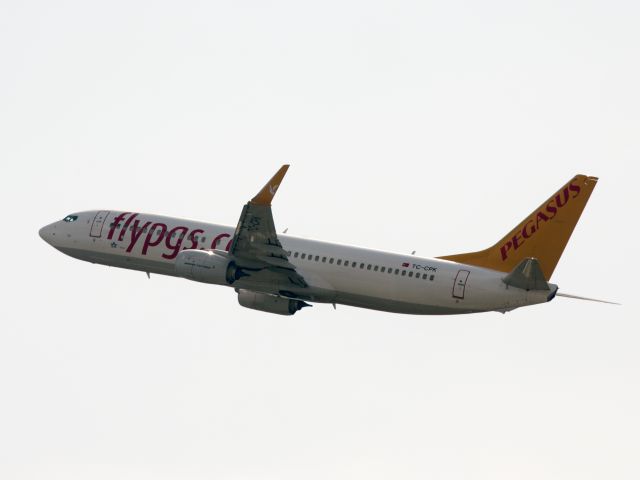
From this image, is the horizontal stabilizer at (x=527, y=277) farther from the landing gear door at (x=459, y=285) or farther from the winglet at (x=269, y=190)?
the winglet at (x=269, y=190)

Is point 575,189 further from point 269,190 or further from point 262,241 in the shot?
point 262,241

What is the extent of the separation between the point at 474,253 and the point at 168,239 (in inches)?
627

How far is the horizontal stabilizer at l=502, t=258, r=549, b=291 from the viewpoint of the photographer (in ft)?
208

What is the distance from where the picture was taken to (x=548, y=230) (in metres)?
65.9

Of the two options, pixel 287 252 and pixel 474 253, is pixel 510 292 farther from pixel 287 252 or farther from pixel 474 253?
pixel 287 252

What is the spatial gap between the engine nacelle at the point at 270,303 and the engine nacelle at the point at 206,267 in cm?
215

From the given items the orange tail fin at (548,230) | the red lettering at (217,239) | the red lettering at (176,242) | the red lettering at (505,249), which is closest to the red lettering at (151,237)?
the red lettering at (176,242)

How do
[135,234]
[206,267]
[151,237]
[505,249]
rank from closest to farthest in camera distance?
[505,249] < [206,267] < [151,237] < [135,234]

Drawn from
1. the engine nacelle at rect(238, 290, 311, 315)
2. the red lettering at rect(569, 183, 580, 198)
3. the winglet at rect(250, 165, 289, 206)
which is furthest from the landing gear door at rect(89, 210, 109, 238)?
the red lettering at rect(569, 183, 580, 198)

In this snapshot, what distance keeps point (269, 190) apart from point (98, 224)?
1480 cm

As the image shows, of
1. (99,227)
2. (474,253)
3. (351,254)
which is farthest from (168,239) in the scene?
(474,253)

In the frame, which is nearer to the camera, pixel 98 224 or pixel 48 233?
pixel 98 224

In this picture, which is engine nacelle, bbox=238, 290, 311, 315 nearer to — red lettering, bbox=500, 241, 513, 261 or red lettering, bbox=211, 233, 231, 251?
red lettering, bbox=211, 233, 231, 251

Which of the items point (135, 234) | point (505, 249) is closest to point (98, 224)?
point (135, 234)
